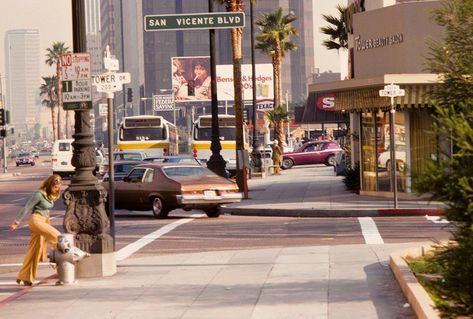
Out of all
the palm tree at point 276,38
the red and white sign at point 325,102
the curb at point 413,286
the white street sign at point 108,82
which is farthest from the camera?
the palm tree at point 276,38

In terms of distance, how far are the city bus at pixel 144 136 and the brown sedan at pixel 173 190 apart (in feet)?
97.8

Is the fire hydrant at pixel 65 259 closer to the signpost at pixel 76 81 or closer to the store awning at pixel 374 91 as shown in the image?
the signpost at pixel 76 81

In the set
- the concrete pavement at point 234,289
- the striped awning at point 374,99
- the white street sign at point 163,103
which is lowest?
the concrete pavement at point 234,289

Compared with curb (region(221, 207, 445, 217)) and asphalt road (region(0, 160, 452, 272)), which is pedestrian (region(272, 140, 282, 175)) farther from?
asphalt road (region(0, 160, 452, 272))

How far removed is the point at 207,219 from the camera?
31.8 metres

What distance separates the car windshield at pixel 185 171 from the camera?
106ft

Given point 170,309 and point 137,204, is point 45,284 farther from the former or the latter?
point 137,204

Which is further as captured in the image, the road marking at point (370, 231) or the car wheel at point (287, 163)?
the car wheel at point (287, 163)

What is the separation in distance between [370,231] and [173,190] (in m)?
7.86

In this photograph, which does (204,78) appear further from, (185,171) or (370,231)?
(370,231)

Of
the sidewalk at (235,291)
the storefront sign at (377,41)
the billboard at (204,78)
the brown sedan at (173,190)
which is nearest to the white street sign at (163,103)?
the billboard at (204,78)

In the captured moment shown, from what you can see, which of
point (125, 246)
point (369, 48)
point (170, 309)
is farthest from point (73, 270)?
point (369, 48)

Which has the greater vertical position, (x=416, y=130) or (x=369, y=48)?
(x=369, y=48)

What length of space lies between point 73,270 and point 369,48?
23241 millimetres
